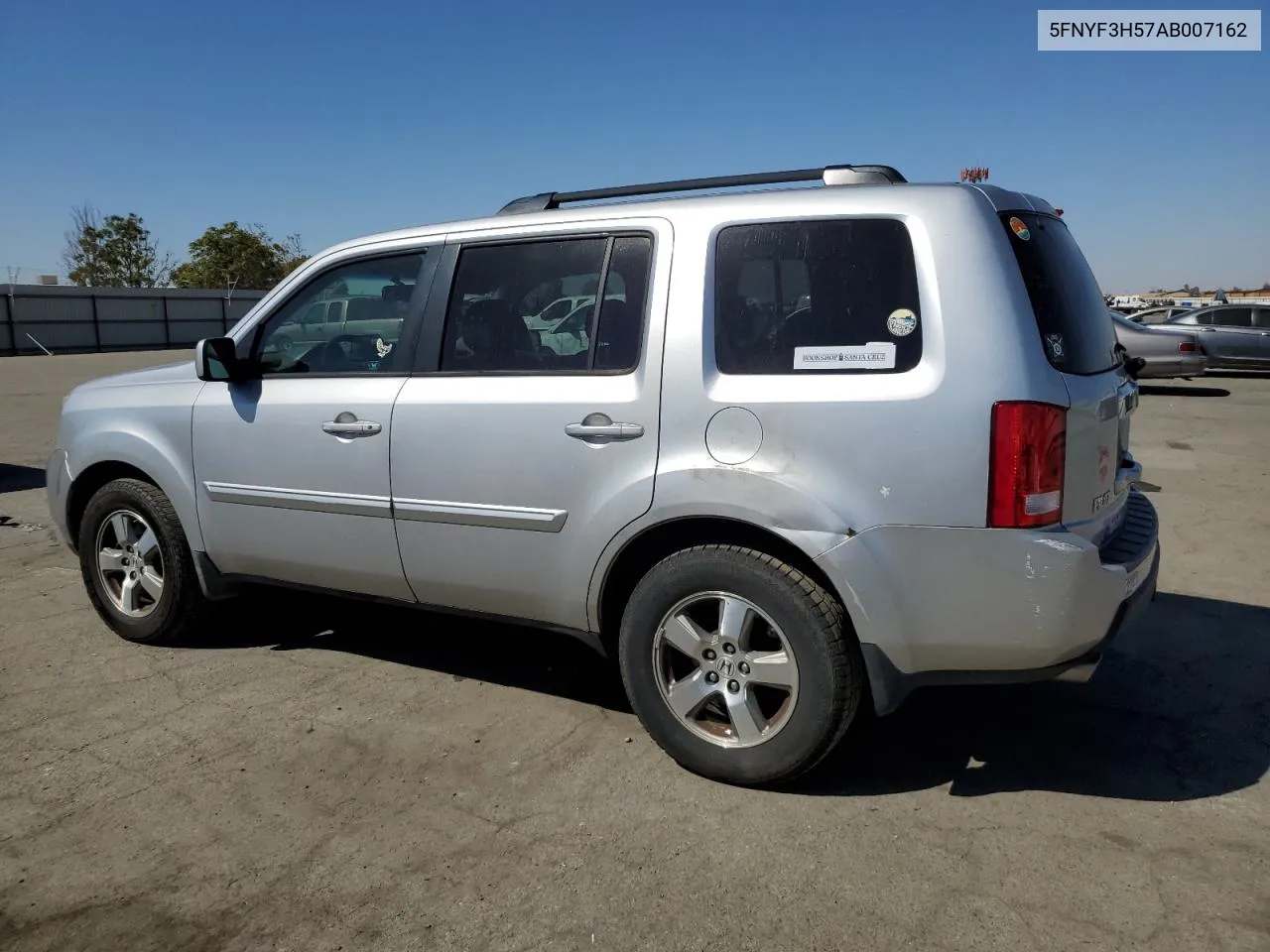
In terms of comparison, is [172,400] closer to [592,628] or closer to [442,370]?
[442,370]

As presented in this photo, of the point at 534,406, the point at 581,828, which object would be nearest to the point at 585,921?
the point at 581,828

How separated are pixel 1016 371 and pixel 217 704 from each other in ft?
10.8

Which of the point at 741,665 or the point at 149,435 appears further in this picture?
the point at 149,435

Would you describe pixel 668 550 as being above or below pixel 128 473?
below

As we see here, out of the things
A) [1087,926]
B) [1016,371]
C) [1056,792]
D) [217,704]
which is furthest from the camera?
[217,704]

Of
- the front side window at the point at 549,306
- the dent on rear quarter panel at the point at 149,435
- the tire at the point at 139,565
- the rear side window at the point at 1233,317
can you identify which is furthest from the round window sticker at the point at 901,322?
the rear side window at the point at 1233,317

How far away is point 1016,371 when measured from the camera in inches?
114

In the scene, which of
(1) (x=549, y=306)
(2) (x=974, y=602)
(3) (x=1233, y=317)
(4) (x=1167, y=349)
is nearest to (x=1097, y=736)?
(2) (x=974, y=602)

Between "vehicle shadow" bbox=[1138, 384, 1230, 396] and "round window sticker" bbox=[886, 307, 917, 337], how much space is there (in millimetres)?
16123

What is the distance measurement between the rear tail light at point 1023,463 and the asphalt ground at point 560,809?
1.00 metres

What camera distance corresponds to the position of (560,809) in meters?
3.27

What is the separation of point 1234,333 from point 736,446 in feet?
64.9

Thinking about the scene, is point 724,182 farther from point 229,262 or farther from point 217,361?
point 229,262

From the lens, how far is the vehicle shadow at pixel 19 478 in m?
9.09
